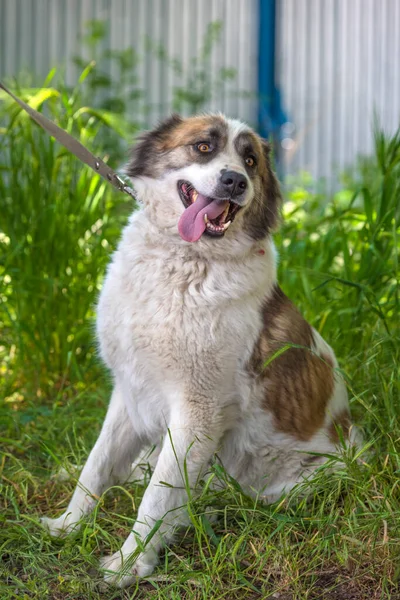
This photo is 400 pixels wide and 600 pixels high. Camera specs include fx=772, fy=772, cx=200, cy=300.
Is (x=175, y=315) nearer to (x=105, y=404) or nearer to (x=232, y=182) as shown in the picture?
(x=232, y=182)

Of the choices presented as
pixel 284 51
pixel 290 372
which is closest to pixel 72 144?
pixel 290 372

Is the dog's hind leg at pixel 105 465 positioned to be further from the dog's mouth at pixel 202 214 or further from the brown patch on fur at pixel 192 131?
the brown patch on fur at pixel 192 131

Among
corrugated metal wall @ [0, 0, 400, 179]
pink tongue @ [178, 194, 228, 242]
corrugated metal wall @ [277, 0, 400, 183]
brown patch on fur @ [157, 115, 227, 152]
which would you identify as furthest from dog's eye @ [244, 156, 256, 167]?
corrugated metal wall @ [277, 0, 400, 183]

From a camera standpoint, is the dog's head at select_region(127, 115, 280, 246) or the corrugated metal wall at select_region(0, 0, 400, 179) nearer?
the dog's head at select_region(127, 115, 280, 246)

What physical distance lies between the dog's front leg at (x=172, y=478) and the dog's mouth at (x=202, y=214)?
1.88 ft

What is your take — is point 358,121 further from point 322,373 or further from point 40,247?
point 322,373

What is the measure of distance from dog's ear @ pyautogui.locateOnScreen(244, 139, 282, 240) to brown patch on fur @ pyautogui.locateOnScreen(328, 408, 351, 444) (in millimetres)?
747

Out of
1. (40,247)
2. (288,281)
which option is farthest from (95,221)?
(288,281)

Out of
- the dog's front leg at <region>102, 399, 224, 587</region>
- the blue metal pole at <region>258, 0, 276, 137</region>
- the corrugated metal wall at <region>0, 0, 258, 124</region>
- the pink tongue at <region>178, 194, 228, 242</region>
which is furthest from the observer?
the blue metal pole at <region>258, 0, 276, 137</region>

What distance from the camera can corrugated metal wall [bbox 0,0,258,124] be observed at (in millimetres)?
7746

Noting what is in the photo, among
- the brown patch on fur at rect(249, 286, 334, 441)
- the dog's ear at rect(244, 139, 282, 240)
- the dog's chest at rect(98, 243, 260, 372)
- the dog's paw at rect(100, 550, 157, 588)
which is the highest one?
the dog's ear at rect(244, 139, 282, 240)

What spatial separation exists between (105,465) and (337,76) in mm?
7406

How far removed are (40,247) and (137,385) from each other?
1451mm

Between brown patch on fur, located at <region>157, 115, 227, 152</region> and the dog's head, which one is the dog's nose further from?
brown patch on fur, located at <region>157, 115, 227, 152</region>
